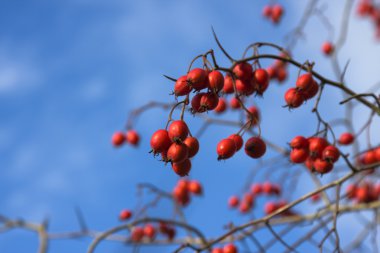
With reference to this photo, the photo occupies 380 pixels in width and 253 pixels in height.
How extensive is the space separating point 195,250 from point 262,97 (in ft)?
2.96

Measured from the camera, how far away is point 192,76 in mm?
1967

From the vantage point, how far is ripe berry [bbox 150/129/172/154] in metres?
2.02

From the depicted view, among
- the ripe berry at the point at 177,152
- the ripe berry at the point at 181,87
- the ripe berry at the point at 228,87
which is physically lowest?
the ripe berry at the point at 177,152

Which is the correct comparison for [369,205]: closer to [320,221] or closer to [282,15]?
[320,221]

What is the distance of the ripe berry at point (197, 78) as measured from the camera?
6.45 feet

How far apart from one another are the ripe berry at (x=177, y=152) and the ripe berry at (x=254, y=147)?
0.42 metres

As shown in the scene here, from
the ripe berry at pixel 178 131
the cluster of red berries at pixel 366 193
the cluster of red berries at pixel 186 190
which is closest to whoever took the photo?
the ripe berry at pixel 178 131

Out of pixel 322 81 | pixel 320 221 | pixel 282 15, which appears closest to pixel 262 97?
pixel 322 81

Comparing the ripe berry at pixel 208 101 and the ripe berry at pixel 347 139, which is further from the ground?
the ripe berry at pixel 347 139

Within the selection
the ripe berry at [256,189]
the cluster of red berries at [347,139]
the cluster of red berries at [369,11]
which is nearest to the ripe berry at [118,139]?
the ripe berry at [256,189]

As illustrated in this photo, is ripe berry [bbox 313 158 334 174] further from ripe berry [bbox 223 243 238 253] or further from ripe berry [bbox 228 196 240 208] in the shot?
ripe berry [bbox 228 196 240 208]

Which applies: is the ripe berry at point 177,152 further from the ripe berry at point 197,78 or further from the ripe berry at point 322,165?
the ripe berry at point 322,165

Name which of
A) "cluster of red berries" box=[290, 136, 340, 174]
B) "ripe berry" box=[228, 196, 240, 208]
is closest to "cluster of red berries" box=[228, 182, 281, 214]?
"ripe berry" box=[228, 196, 240, 208]

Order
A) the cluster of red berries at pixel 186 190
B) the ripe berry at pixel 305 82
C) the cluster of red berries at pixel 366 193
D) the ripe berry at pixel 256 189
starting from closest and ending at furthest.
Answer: the ripe berry at pixel 305 82, the cluster of red berries at pixel 366 193, the cluster of red berries at pixel 186 190, the ripe berry at pixel 256 189
